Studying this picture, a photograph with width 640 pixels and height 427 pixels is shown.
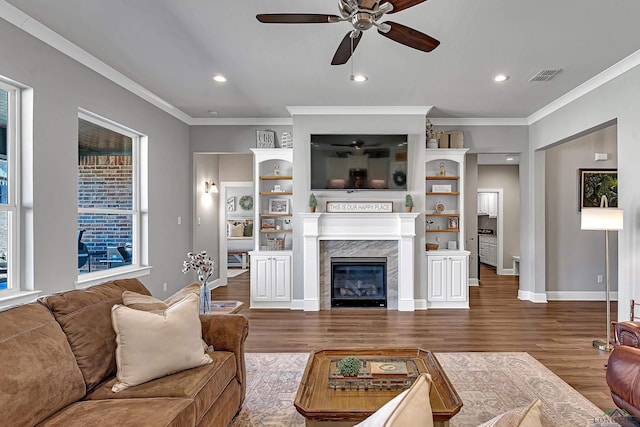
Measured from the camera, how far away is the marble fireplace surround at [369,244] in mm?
5297

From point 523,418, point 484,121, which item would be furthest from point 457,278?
point 523,418

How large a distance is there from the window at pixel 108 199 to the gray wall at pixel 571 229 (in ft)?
19.3

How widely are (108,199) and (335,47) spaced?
289 centimetres

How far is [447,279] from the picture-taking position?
546 cm

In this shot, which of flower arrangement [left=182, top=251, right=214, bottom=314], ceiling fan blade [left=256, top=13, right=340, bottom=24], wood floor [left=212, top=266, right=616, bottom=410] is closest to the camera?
ceiling fan blade [left=256, top=13, right=340, bottom=24]

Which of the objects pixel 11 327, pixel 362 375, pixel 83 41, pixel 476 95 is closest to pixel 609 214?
pixel 476 95

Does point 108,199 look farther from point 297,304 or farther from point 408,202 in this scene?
point 408,202

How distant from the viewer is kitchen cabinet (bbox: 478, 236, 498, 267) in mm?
9238

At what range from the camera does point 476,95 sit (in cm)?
475

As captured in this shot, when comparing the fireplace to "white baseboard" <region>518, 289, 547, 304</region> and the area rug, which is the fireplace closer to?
the area rug

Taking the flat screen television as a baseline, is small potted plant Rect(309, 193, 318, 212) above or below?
below

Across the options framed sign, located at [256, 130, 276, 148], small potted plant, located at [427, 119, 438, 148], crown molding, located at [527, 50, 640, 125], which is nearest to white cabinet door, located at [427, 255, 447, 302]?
small potted plant, located at [427, 119, 438, 148]

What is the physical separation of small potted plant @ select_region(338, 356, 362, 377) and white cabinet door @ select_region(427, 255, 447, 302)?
3.48 metres

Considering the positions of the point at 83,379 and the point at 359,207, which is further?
the point at 359,207
